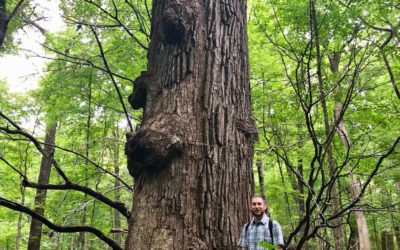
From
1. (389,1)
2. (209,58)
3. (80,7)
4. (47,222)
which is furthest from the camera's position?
(389,1)

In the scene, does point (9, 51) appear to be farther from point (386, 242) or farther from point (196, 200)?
point (386, 242)

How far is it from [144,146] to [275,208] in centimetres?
1305

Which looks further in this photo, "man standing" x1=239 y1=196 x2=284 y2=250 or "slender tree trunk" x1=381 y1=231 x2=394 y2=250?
"slender tree trunk" x1=381 y1=231 x2=394 y2=250

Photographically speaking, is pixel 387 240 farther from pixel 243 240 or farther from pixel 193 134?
pixel 193 134

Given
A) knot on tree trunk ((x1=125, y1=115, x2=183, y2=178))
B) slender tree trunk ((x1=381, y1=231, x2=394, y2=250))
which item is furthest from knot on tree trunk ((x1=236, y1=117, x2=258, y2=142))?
slender tree trunk ((x1=381, y1=231, x2=394, y2=250))

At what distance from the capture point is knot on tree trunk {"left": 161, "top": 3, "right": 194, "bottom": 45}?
220cm

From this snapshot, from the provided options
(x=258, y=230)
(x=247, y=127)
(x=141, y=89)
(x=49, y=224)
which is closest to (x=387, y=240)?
(x=258, y=230)

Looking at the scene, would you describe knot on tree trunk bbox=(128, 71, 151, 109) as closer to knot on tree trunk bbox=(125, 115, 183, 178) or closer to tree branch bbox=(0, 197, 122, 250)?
knot on tree trunk bbox=(125, 115, 183, 178)

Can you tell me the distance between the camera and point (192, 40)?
2250 millimetres

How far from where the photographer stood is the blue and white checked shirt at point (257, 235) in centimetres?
200

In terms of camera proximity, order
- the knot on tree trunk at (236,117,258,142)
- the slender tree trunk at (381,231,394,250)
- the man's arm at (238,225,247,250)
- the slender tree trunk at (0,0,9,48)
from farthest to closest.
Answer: the slender tree trunk at (381,231,394,250), the slender tree trunk at (0,0,9,48), the knot on tree trunk at (236,117,258,142), the man's arm at (238,225,247,250)

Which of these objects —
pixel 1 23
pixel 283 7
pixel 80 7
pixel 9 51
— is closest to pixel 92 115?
pixel 9 51

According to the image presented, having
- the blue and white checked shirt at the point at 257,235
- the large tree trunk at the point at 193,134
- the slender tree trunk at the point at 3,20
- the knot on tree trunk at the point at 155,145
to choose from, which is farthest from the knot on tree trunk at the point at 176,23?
the slender tree trunk at the point at 3,20

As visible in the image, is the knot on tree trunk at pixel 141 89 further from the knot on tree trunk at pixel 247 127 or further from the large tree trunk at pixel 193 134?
the knot on tree trunk at pixel 247 127
